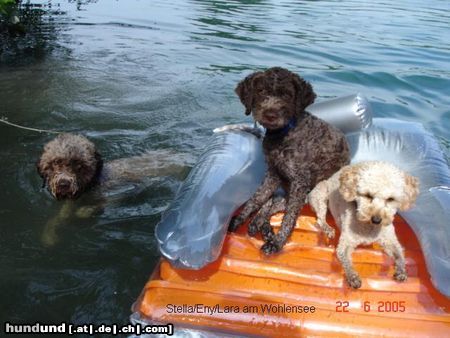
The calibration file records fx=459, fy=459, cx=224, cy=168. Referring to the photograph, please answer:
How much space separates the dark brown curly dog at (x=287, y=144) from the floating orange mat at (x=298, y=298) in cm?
40

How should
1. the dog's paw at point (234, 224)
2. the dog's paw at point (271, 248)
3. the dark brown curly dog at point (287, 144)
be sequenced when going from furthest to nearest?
the dog's paw at point (234, 224), the dark brown curly dog at point (287, 144), the dog's paw at point (271, 248)

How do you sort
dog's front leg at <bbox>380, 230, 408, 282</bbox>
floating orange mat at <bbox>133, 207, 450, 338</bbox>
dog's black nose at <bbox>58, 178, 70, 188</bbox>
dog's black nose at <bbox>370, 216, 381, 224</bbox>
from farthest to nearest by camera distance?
dog's black nose at <bbox>58, 178, 70, 188</bbox>
dog's front leg at <bbox>380, 230, 408, 282</bbox>
dog's black nose at <bbox>370, 216, 381, 224</bbox>
floating orange mat at <bbox>133, 207, 450, 338</bbox>

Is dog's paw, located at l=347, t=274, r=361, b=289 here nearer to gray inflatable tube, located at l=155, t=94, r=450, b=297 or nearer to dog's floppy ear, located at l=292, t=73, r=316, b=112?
gray inflatable tube, located at l=155, t=94, r=450, b=297

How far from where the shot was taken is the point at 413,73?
41.3 feet

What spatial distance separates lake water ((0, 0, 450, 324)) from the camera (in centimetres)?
489

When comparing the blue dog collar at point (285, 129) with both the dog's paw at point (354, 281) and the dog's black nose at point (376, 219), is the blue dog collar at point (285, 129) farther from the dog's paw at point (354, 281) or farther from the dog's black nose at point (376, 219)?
the dog's paw at point (354, 281)

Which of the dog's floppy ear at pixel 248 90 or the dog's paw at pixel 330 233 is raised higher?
the dog's floppy ear at pixel 248 90

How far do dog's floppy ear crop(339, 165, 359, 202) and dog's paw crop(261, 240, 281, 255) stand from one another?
78cm

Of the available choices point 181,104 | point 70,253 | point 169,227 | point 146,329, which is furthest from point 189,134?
point 146,329

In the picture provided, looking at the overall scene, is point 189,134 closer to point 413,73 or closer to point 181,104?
point 181,104

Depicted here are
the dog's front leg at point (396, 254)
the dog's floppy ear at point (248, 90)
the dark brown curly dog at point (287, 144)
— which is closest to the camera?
the dog's front leg at point (396, 254)

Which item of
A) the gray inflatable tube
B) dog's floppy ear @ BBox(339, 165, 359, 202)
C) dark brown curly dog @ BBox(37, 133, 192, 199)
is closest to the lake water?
dark brown curly dog @ BBox(37, 133, 192, 199)

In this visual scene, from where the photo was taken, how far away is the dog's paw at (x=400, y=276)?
12.8 feet

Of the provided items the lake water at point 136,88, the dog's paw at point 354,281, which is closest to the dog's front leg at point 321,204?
the dog's paw at point 354,281
